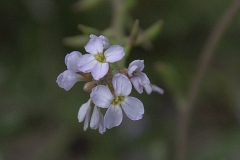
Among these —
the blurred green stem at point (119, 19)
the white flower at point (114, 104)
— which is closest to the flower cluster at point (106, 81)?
the white flower at point (114, 104)

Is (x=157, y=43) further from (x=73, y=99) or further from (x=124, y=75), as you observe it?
(x=124, y=75)

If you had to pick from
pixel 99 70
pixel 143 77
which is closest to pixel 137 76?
pixel 143 77

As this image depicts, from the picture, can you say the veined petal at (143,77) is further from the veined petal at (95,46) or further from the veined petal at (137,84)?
the veined petal at (95,46)

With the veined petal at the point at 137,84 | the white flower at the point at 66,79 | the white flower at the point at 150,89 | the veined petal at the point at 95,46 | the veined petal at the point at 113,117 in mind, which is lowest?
the veined petal at the point at 113,117

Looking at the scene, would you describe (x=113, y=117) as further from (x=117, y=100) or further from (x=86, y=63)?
(x=86, y=63)

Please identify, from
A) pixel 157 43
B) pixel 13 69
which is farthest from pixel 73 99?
pixel 157 43
